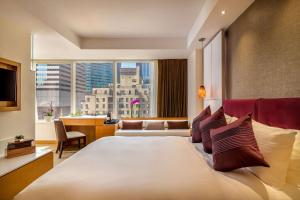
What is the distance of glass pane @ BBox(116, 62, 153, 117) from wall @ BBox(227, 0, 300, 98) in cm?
333

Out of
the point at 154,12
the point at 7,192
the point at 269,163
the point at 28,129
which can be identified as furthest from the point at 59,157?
the point at 269,163

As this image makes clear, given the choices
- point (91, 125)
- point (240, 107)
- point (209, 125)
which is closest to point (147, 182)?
point (209, 125)

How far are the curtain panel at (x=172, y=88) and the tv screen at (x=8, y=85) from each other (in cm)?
367

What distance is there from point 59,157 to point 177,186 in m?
3.89

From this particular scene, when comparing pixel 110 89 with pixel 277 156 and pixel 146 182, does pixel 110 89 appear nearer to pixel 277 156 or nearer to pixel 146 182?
pixel 146 182

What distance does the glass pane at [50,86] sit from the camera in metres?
6.06

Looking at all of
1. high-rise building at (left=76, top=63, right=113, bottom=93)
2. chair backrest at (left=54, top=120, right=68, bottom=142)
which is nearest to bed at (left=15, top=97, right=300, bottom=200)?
chair backrest at (left=54, top=120, right=68, bottom=142)

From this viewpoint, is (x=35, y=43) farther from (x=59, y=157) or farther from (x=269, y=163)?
(x=269, y=163)

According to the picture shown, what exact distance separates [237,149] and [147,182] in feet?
2.27

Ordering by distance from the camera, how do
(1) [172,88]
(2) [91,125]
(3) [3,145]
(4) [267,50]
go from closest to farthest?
(4) [267,50]
(3) [3,145]
(2) [91,125]
(1) [172,88]

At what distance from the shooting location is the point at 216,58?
11.8ft

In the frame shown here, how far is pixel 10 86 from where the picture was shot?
113 inches

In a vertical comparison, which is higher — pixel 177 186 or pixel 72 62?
pixel 72 62

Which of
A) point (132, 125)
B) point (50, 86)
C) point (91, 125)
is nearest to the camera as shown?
point (132, 125)
